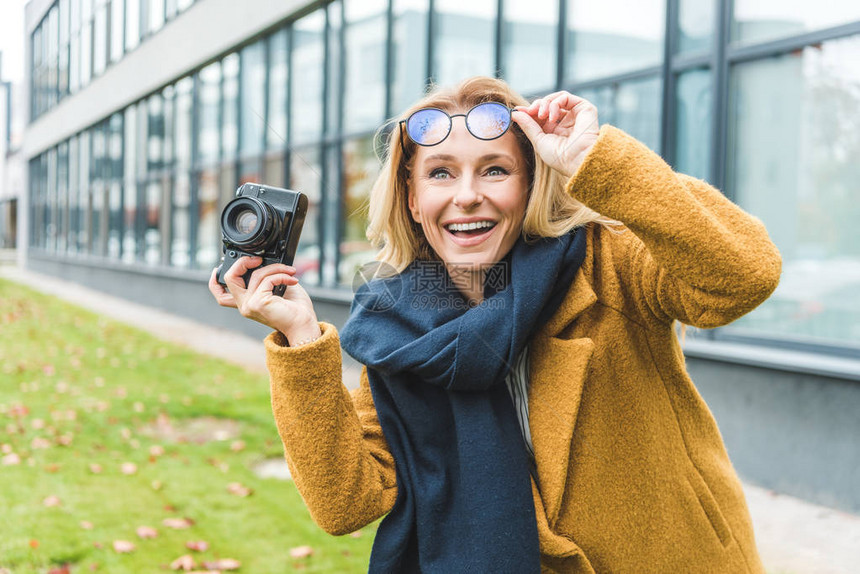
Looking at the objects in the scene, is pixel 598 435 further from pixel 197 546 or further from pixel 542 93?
pixel 542 93

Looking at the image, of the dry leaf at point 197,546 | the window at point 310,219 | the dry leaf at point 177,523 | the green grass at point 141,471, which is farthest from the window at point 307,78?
the dry leaf at point 197,546

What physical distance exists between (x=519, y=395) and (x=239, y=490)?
122 inches

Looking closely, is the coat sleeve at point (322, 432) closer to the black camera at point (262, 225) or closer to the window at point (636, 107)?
the black camera at point (262, 225)

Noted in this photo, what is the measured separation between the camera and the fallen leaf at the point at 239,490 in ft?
13.9

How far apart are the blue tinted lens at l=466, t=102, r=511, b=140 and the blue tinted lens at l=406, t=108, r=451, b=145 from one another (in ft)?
0.17

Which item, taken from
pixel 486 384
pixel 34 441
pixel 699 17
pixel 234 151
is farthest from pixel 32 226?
pixel 486 384

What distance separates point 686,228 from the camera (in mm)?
1249

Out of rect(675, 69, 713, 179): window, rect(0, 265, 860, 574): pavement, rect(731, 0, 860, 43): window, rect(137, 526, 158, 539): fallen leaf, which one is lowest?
rect(137, 526, 158, 539): fallen leaf

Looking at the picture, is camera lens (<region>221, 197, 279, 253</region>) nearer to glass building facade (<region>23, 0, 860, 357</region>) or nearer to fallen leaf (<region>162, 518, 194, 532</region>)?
glass building facade (<region>23, 0, 860, 357</region>)

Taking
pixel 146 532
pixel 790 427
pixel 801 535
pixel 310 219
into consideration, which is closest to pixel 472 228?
pixel 146 532

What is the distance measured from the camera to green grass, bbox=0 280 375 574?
11.5ft

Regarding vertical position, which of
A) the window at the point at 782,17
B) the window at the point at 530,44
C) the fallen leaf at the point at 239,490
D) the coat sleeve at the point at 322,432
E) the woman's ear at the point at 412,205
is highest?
the window at the point at 530,44

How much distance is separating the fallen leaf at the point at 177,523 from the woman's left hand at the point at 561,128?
3.04 metres

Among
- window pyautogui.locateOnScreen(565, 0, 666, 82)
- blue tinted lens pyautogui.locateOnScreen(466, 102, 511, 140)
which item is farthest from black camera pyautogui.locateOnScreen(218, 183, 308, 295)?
window pyautogui.locateOnScreen(565, 0, 666, 82)
